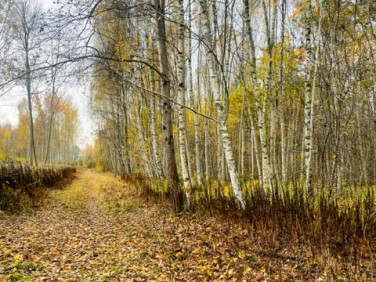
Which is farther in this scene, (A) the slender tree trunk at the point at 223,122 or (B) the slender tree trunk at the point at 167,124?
(B) the slender tree trunk at the point at 167,124

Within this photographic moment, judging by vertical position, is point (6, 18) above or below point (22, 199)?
above

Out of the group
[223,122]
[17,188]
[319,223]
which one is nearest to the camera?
[319,223]

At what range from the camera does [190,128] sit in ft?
61.3

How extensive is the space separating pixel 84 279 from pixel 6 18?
1316 centimetres

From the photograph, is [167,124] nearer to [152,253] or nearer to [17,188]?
[152,253]

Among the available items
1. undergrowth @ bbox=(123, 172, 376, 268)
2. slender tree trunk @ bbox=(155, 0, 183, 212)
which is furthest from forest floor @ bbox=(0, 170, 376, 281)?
slender tree trunk @ bbox=(155, 0, 183, 212)

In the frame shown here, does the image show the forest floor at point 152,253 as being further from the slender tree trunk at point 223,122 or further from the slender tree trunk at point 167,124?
the slender tree trunk at point 223,122

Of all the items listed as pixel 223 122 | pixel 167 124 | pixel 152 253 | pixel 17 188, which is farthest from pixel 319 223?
pixel 17 188

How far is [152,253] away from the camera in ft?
14.1

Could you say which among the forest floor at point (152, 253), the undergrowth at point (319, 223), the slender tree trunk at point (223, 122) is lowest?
the forest floor at point (152, 253)

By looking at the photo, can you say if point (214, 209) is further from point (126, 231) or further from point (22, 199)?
point (22, 199)

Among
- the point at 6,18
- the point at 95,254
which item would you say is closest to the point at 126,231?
the point at 95,254

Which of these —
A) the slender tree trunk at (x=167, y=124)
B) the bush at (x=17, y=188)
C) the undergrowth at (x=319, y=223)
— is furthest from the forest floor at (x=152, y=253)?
the bush at (x=17, y=188)

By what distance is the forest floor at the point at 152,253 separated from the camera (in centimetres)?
338
